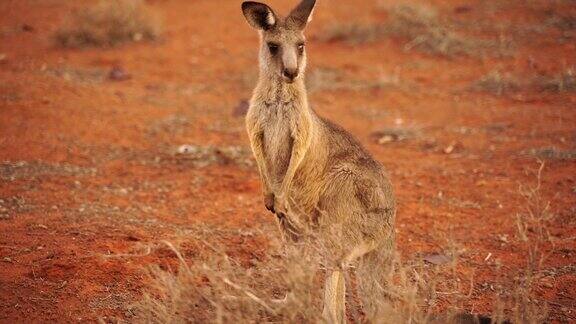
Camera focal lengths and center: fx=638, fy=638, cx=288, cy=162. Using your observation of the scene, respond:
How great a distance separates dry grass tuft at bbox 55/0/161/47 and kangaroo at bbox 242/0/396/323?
26.2ft

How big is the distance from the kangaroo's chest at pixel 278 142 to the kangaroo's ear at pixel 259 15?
23.0 inches

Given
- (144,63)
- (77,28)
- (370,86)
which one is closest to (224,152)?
(370,86)

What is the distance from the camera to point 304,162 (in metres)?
4.38

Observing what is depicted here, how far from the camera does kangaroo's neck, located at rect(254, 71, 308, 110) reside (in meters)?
4.36

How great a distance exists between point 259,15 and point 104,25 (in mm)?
8165

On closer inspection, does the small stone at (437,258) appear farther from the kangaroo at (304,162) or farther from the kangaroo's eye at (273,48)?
the kangaroo's eye at (273,48)

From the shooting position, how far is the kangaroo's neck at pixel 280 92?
4359 millimetres

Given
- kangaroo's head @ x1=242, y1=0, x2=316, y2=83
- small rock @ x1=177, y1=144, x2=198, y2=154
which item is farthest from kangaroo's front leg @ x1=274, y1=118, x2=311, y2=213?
small rock @ x1=177, y1=144, x2=198, y2=154

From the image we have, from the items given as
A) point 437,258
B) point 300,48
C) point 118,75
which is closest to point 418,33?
point 118,75

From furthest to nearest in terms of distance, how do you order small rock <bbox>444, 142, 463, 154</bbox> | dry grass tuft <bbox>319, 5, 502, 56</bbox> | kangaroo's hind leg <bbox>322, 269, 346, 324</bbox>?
1. dry grass tuft <bbox>319, 5, 502, 56</bbox>
2. small rock <bbox>444, 142, 463, 154</bbox>
3. kangaroo's hind leg <bbox>322, 269, 346, 324</bbox>

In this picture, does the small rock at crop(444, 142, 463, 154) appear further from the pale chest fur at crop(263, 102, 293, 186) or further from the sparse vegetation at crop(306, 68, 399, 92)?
the pale chest fur at crop(263, 102, 293, 186)

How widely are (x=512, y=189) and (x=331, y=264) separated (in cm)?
371

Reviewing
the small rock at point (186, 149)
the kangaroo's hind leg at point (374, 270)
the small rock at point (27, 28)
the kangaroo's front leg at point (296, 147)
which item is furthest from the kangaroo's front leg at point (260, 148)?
the small rock at point (27, 28)

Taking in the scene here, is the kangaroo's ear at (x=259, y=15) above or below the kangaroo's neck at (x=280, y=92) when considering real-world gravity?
above
